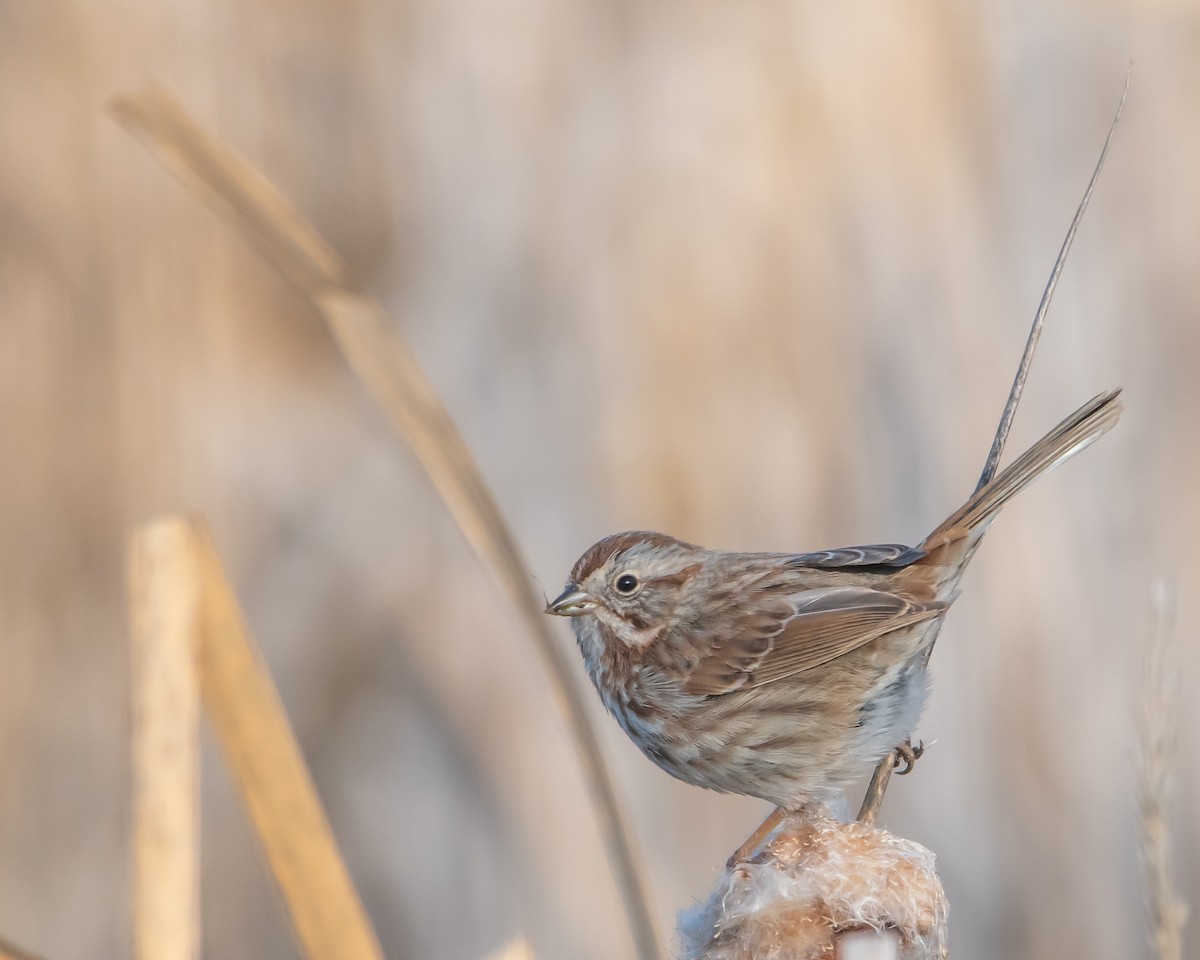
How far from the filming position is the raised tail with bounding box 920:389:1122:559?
2072mm

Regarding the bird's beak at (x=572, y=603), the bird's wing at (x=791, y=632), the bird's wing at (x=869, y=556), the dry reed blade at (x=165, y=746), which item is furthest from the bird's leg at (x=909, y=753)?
the dry reed blade at (x=165, y=746)

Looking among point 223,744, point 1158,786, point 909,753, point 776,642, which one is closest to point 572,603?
point 776,642

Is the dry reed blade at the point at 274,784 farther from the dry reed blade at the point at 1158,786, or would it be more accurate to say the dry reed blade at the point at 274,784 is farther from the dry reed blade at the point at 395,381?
the dry reed blade at the point at 1158,786

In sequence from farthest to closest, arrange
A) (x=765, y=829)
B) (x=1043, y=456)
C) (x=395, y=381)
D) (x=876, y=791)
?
Result: (x=765, y=829)
(x=1043, y=456)
(x=876, y=791)
(x=395, y=381)

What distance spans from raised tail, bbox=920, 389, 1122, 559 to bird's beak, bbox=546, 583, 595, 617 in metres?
0.71

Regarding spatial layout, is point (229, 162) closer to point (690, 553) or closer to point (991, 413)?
point (690, 553)

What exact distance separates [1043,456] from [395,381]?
43.0 inches

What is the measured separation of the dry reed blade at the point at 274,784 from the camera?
1.61 m

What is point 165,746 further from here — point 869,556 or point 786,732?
point 869,556

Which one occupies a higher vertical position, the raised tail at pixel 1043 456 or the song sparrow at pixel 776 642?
the raised tail at pixel 1043 456

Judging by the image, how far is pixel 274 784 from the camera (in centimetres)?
165

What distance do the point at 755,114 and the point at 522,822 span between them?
73.0 inches

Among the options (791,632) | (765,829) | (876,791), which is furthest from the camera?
(791,632)

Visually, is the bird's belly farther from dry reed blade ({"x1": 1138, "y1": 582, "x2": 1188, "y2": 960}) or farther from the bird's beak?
dry reed blade ({"x1": 1138, "y1": 582, "x2": 1188, "y2": 960})
